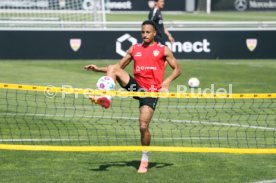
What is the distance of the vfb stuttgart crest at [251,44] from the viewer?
29.6m

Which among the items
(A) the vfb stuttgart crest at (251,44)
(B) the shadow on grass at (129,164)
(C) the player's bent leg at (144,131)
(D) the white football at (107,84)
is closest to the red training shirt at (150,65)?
(C) the player's bent leg at (144,131)

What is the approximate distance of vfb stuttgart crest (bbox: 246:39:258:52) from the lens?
2958 centimetres

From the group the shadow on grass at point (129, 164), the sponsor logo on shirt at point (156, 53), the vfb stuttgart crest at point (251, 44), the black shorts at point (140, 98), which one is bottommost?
the vfb stuttgart crest at point (251, 44)

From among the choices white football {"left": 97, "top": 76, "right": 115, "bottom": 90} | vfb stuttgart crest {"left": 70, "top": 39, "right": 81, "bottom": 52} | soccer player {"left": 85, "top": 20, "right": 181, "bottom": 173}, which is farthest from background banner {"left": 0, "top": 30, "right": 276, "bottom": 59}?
white football {"left": 97, "top": 76, "right": 115, "bottom": 90}

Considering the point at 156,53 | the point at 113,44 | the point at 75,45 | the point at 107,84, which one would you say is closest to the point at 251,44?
the point at 113,44

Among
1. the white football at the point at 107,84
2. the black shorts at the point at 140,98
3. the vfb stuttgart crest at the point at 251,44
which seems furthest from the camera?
the vfb stuttgart crest at the point at 251,44

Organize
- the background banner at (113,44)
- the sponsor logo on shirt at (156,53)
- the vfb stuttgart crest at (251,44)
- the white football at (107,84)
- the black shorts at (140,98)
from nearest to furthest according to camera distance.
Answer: the white football at (107,84) < the black shorts at (140,98) < the sponsor logo on shirt at (156,53) < the background banner at (113,44) < the vfb stuttgart crest at (251,44)

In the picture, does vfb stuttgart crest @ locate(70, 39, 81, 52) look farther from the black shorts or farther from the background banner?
the black shorts

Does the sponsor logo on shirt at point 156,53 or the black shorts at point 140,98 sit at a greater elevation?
the sponsor logo on shirt at point 156,53

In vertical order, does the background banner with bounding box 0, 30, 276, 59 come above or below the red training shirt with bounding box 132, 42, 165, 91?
below

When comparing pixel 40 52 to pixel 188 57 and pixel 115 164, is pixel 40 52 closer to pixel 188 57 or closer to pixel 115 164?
pixel 188 57

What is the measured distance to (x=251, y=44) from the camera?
29.7 m

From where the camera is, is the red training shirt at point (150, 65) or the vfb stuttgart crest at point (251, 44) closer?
the red training shirt at point (150, 65)

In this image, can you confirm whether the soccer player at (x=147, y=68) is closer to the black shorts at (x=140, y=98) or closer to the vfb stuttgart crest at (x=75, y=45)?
the black shorts at (x=140, y=98)
